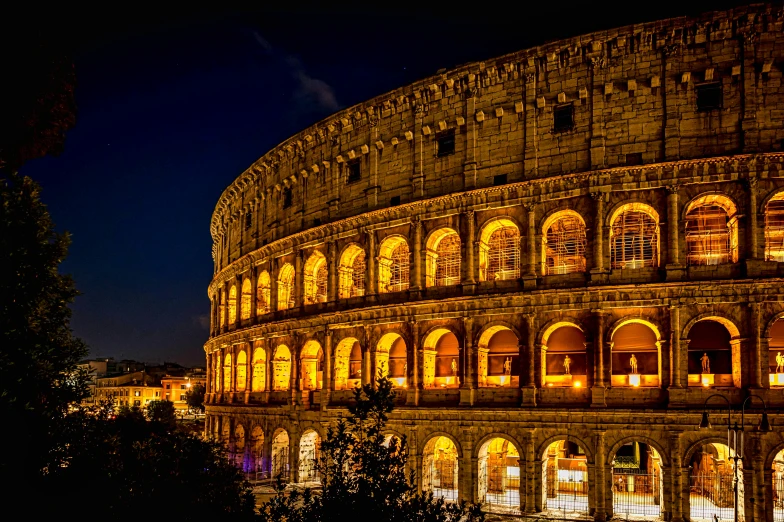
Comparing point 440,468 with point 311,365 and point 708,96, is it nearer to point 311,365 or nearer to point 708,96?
point 311,365

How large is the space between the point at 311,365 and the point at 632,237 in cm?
1607

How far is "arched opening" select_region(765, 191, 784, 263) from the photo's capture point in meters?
23.0

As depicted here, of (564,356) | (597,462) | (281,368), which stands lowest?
(597,462)

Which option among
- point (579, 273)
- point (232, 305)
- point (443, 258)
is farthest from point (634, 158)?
point (232, 305)

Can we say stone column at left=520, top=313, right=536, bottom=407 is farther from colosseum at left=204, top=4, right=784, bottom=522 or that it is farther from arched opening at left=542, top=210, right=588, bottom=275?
arched opening at left=542, top=210, right=588, bottom=275

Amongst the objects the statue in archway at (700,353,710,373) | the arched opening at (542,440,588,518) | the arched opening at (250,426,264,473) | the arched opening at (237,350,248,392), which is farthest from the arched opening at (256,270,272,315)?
the statue in archway at (700,353,710,373)

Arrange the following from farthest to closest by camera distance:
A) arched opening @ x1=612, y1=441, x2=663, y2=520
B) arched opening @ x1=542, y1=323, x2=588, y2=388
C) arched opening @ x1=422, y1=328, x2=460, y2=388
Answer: arched opening @ x1=422, y1=328, x2=460, y2=388, arched opening @ x1=542, y1=323, x2=588, y2=388, arched opening @ x1=612, y1=441, x2=663, y2=520

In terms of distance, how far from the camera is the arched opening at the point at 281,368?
35.4 meters

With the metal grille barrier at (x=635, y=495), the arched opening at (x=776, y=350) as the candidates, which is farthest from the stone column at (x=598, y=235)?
the metal grille barrier at (x=635, y=495)

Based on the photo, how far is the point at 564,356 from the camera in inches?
1004

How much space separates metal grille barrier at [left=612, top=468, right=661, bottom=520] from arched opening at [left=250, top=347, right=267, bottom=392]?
19.5 m

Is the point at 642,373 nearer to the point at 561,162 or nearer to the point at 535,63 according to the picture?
the point at 561,162

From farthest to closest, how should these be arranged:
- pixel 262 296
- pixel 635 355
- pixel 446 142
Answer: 1. pixel 262 296
2. pixel 446 142
3. pixel 635 355

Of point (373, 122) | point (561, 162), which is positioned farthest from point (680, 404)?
point (373, 122)
